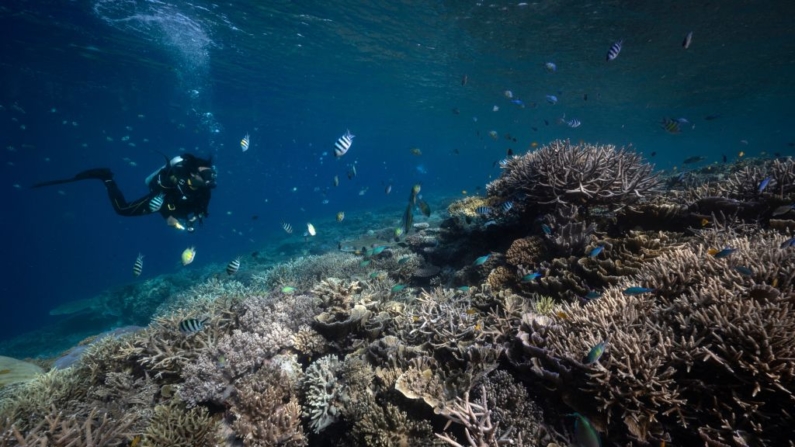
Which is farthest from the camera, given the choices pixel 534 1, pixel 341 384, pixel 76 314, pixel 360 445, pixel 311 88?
pixel 311 88

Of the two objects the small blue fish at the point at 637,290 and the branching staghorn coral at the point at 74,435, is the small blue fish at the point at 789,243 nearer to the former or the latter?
the small blue fish at the point at 637,290

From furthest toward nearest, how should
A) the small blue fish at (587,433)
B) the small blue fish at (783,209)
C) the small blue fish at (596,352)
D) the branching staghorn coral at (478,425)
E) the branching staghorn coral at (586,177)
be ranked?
the branching staghorn coral at (586,177) → the small blue fish at (783,209) → the branching staghorn coral at (478,425) → the small blue fish at (596,352) → the small blue fish at (587,433)

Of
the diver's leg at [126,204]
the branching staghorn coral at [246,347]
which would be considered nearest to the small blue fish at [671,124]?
the branching staghorn coral at [246,347]

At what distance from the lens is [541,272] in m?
5.09

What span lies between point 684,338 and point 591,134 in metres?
64.5

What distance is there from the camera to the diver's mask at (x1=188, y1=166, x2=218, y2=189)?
746 centimetres

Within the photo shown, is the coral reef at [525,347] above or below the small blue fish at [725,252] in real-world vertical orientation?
below

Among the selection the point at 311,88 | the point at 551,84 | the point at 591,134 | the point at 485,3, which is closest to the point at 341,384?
the point at 485,3

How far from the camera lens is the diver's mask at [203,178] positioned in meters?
7.46

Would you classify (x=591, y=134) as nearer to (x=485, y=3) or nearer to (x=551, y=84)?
(x=551, y=84)

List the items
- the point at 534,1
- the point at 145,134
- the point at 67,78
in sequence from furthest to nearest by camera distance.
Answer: the point at 145,134
the point at 67,78
the point at 534,1

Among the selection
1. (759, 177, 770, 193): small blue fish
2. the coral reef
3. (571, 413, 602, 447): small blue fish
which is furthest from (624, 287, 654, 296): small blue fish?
(759, 177, 770, 193): small blue fish

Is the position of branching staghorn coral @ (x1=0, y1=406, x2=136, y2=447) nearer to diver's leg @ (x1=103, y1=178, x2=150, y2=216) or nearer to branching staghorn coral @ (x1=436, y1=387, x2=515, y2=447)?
branching staghorn coral @ (x1=436, y1=387, x2=515, y2=447)

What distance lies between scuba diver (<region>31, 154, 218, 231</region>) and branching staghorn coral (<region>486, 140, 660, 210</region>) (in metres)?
7.47
